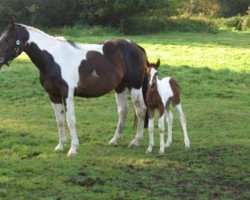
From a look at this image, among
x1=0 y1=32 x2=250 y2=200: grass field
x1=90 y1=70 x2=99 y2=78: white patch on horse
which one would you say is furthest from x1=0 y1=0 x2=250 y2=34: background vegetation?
x1=90 y1=70 x2=99 y2=78: white patch on horse

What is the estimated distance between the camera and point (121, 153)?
8867 mm

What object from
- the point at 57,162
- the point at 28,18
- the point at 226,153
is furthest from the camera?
the point at 28,18

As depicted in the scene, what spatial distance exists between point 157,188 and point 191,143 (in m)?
2.73

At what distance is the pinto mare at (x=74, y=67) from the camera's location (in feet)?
27.8

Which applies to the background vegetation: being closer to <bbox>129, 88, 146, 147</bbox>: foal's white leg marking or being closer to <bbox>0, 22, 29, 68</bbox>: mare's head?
<bbox>129, 88, 146, 147</bbox>: foal's white leg marking

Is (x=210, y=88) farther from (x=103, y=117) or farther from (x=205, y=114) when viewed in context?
(x=103, y=117)

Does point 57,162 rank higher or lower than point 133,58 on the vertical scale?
lower

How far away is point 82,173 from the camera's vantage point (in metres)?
7.50

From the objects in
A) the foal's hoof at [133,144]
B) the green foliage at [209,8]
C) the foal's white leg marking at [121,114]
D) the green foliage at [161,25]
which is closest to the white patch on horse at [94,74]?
the foal's white leg marking at [121,114]

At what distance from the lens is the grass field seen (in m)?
6.85

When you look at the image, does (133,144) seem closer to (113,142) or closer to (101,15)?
(113,142)

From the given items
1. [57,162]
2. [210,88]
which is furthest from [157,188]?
[210,88]

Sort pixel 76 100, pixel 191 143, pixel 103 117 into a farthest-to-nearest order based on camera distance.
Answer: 1. pixel 76 100
2. pixel 103 117
3. pixel 191 143

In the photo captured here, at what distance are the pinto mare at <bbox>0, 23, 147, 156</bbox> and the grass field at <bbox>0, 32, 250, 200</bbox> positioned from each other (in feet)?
2.21
